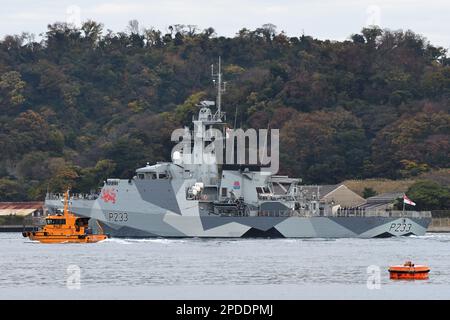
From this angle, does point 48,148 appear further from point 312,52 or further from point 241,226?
point 241,226

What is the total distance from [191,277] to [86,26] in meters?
110

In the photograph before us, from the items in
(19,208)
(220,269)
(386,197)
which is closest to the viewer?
(220,269)

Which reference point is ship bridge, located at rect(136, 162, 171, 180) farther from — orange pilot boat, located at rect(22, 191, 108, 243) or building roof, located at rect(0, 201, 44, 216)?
building roof, located at rect(0, 201, 44, 216)

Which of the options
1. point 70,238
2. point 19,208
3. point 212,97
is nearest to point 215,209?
point 70,238

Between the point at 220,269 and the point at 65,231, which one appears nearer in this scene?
the point at 220,269

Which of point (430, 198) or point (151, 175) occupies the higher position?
point (430, 198)

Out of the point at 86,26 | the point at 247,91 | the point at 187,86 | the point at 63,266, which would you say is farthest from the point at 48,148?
the point at 63,266

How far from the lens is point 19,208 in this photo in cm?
9569

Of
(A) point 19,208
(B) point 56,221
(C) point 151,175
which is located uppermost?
(C) point 151,175

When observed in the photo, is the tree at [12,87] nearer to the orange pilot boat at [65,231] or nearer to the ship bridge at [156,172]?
the ship bridge at [156,172]

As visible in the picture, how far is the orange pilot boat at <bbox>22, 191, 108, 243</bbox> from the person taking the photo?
65.4m

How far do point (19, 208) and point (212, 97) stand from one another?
27.5 meters

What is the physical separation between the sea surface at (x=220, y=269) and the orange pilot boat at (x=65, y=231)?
3.87 ft

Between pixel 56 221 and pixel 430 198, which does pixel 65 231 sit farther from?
pixel 430 198
